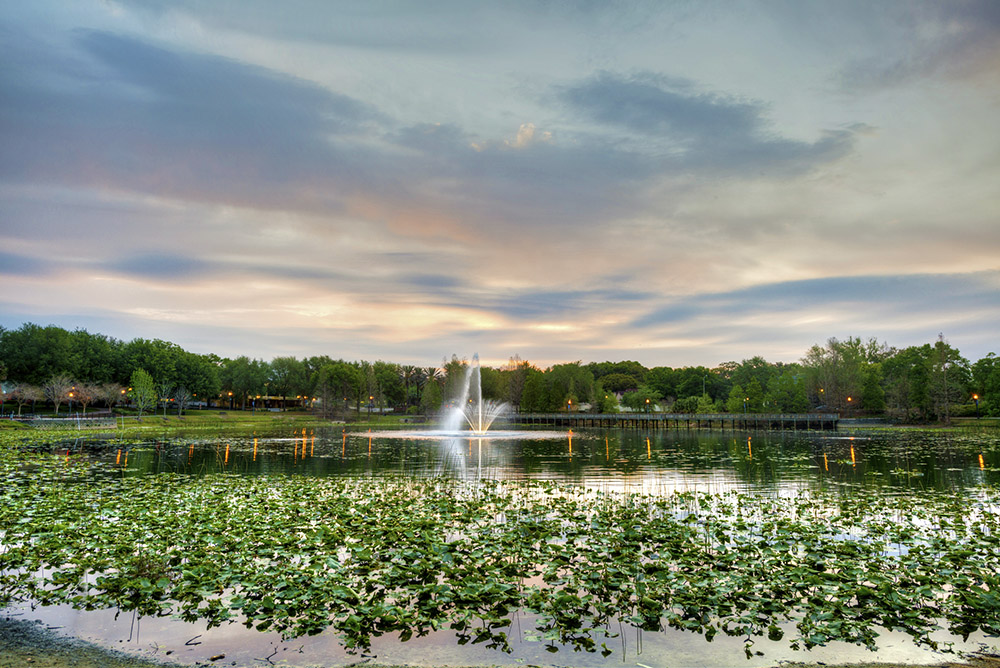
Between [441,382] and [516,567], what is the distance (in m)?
148

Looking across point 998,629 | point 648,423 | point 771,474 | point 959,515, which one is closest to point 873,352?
point 648,423

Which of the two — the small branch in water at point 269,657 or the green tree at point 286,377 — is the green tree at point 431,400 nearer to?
the green tree at point 286,377

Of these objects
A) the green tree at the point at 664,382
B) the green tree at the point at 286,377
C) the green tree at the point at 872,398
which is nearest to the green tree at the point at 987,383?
the green tree at the point at 872,398

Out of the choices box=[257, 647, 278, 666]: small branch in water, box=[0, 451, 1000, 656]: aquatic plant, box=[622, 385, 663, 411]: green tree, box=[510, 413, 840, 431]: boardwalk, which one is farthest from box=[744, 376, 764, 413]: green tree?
box=[257, 647, 278, 666]: small branch in water

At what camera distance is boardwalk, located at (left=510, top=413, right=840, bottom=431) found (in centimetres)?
8575

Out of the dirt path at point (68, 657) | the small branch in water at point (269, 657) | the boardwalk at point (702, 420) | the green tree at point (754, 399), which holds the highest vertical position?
the green tree at point (754, 399)

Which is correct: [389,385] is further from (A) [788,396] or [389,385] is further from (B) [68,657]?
(B) [68,657]

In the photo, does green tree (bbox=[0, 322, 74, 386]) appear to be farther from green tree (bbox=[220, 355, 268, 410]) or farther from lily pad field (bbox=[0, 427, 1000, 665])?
lily pad field (bbox=[0, 427, 1000, 665])

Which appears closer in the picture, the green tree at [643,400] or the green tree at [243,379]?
the green tree at [643,400]

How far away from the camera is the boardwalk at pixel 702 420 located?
85750 millimetres

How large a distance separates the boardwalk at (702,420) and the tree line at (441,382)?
1309cm

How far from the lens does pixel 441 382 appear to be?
157625 millimetres

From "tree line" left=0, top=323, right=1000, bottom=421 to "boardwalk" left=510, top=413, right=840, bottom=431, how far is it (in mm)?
13088

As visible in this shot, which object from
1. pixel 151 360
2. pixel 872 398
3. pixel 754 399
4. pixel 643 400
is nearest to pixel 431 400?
pixel 643 400
